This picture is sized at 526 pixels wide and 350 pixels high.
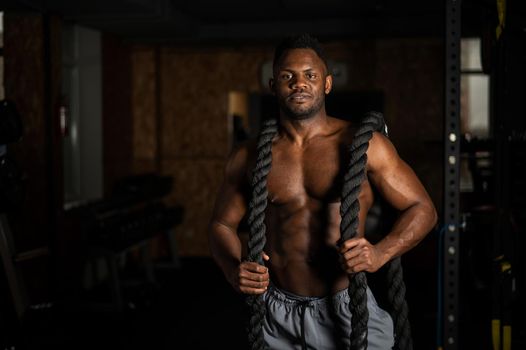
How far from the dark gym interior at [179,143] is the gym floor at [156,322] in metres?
0.02

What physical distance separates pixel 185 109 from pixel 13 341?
137 inches

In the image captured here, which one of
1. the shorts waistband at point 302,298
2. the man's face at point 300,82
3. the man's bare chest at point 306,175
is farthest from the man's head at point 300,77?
the shorts waistband at point 302,298

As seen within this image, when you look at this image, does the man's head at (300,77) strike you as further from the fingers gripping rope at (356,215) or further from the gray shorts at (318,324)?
the gray shorts at (318,324)

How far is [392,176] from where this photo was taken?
1.68 metres

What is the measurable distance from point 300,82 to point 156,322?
111 inches

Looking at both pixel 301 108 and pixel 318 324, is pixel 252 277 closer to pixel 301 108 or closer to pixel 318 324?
pixel 318 324

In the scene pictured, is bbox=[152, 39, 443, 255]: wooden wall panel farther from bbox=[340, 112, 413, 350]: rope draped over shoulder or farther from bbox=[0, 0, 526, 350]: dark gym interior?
bbox=[340, 112, 413, 350]: rope draped over shoulder

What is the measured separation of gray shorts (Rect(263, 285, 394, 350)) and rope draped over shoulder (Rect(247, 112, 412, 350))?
0.26 feet

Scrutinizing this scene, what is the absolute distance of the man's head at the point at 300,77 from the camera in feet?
5.49

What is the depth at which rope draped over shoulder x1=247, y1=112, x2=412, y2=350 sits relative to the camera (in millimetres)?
1551

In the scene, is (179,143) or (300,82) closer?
(300,82)

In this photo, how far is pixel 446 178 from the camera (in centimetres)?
171

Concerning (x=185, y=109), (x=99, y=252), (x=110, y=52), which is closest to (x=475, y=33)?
(x=185, y=109)

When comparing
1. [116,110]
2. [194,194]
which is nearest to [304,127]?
[116,110]
